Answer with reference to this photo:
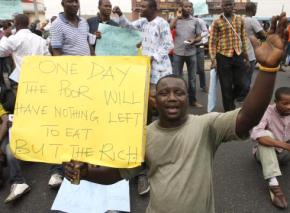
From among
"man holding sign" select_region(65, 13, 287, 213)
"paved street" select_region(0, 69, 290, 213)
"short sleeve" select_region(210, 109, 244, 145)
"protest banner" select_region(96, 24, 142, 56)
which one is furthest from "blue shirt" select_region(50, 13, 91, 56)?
"short sleeve" select_region(210, 109, 244, 145)

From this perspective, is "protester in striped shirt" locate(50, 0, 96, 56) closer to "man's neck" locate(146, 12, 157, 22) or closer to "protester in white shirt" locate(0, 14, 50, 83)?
"man's neck" locate(146, 12, 157, 22)

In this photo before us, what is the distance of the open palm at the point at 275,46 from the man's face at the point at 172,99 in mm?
447

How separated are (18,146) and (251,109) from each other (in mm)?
1069

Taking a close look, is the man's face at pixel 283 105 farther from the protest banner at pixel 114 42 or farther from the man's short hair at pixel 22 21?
the man's short hair at pixel 22 21

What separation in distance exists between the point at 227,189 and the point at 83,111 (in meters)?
2.08

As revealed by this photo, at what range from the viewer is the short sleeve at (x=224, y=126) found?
161 cm

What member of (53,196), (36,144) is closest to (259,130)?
(53,196)

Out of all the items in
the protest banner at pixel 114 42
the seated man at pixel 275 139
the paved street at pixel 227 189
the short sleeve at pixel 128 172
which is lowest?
the paved street at pixel 227 189

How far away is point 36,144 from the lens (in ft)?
5.50

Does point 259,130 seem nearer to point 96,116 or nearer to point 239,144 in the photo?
point 239,144

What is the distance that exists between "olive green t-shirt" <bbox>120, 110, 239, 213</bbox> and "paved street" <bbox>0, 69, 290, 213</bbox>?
138 centimetres

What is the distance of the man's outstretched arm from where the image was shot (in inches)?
55.7

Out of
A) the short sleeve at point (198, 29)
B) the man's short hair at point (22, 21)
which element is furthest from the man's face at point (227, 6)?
the man's short hair at point (22, 21)

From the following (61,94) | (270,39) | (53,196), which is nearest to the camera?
(270,39)
